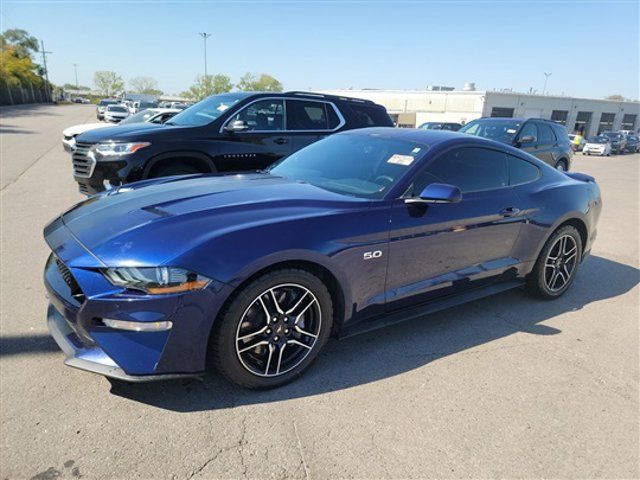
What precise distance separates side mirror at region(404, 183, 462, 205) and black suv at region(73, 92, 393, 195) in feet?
11.3

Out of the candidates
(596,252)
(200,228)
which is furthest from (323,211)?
(596,252)

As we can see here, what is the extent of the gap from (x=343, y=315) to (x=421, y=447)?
93 centimetres

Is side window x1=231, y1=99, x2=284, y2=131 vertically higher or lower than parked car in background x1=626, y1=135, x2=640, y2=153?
higher

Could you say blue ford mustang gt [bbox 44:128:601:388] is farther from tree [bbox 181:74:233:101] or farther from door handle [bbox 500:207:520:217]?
tree [bbox 181:74:233:101]

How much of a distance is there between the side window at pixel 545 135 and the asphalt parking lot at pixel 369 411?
751 cm

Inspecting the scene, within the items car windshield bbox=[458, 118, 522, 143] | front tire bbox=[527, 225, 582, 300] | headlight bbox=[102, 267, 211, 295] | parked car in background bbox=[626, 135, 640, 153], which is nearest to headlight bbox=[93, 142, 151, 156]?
headlight bbox=[102, 267, 211, 295]

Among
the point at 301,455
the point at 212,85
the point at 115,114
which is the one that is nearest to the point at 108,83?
the point at 212,85

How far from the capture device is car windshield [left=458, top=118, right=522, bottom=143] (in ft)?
33.0

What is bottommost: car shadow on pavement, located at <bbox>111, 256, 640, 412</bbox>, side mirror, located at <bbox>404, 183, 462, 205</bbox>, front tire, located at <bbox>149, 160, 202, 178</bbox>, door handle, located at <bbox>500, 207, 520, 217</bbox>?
car shadow on pavement, located at <bbox>111, 256, 640, 412</bbox>

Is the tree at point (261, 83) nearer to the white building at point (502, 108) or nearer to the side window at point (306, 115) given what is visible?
the white building at point (502, 108)

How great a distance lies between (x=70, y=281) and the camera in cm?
256

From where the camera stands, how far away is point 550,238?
14.2 ft

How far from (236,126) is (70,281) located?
3772mm

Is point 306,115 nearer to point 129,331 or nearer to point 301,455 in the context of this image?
point 129,331
